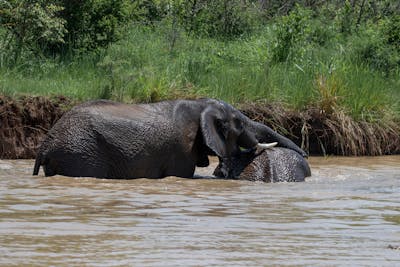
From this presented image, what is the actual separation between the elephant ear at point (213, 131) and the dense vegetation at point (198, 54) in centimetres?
247

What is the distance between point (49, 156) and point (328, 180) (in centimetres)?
323

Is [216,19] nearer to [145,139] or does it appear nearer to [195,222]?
[145,139]

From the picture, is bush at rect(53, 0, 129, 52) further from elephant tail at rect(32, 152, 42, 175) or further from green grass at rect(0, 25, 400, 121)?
elephant tail at rect(32, 152, 42, 175)

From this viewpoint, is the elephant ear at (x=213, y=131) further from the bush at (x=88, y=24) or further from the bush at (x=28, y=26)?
the bush at (x=88, y=24)

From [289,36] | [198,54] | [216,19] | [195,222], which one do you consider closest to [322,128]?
[289,36]

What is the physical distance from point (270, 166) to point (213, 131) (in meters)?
0.78

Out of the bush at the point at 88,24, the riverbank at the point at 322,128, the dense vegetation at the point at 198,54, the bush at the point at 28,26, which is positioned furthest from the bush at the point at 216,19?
the riverbank at the point at 322,128

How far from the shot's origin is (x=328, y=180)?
10922 millimetres

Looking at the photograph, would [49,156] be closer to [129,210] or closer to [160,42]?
[129,210]

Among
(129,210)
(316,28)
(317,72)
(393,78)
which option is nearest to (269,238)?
(129,210)

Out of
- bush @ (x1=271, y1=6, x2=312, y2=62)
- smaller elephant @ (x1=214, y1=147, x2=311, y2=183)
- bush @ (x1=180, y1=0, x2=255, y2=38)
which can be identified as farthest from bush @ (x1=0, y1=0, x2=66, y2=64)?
smaller elephant @ (x1=214, y1=147, x2=311, y2=183)

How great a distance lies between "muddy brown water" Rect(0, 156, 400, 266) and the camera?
554 centimetres

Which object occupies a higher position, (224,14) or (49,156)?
(224,14)

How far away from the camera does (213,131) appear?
10.9 metres
